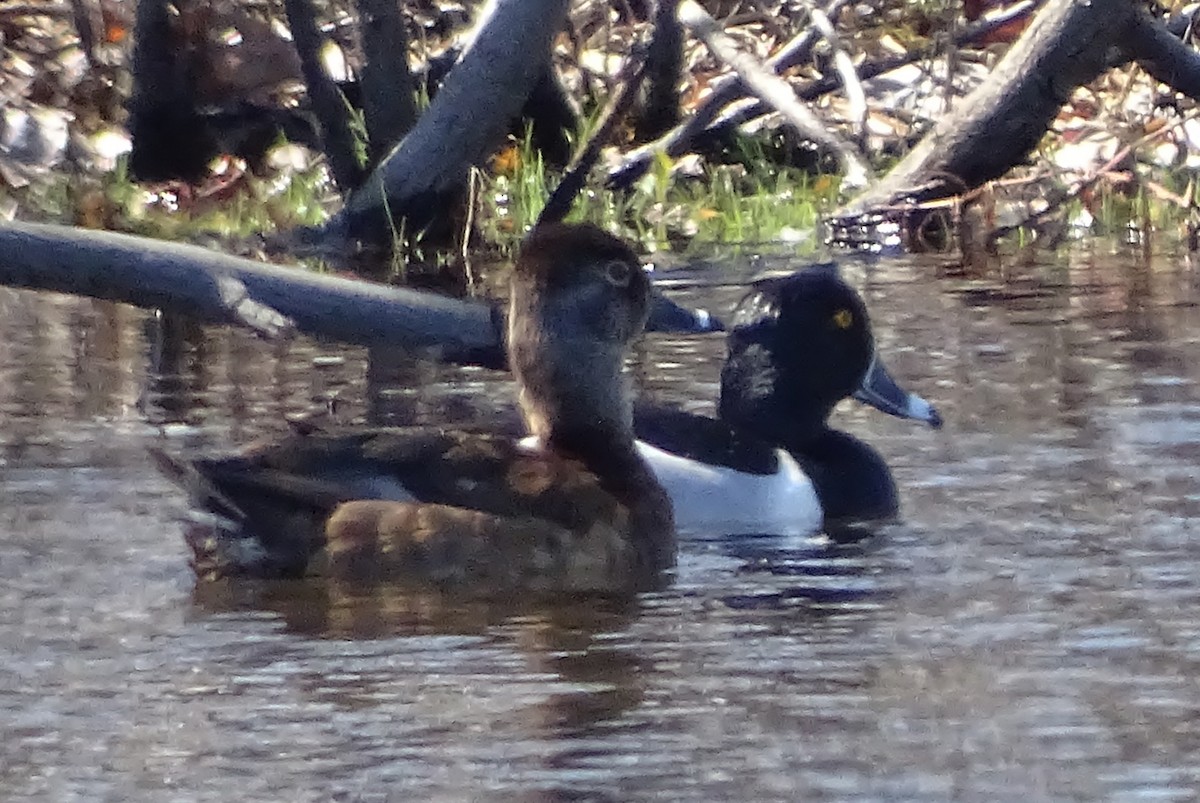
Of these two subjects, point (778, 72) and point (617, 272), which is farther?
point (778, 72)

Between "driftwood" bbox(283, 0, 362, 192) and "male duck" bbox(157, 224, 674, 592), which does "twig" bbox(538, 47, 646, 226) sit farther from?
"male duck" bbox(157, 224, 674, 592)

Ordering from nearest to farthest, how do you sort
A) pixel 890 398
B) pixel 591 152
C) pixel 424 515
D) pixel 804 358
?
pixel 424 515 < pixel 890 398 < pixel 804 358 < pixel 591 152

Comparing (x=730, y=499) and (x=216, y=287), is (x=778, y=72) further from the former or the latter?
(x=216, y=287)

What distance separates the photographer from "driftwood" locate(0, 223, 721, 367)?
6.50 m

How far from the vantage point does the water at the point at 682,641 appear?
4.24 m

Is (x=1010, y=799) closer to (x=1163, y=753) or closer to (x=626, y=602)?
(x=1163, y=753)

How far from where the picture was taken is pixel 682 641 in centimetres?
518

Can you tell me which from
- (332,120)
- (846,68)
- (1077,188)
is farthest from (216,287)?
(846,68)

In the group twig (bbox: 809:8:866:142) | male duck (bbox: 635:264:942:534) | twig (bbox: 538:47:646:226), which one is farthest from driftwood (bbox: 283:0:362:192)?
male duck (bbox: 635:264:942:534)

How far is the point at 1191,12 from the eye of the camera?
1148cm

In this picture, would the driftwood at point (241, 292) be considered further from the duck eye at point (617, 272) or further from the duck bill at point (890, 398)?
the duck bill at point (890, 398)

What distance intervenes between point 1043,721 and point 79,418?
153 inches

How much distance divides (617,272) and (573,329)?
0.16 meters

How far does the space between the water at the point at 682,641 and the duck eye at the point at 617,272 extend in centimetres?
62
